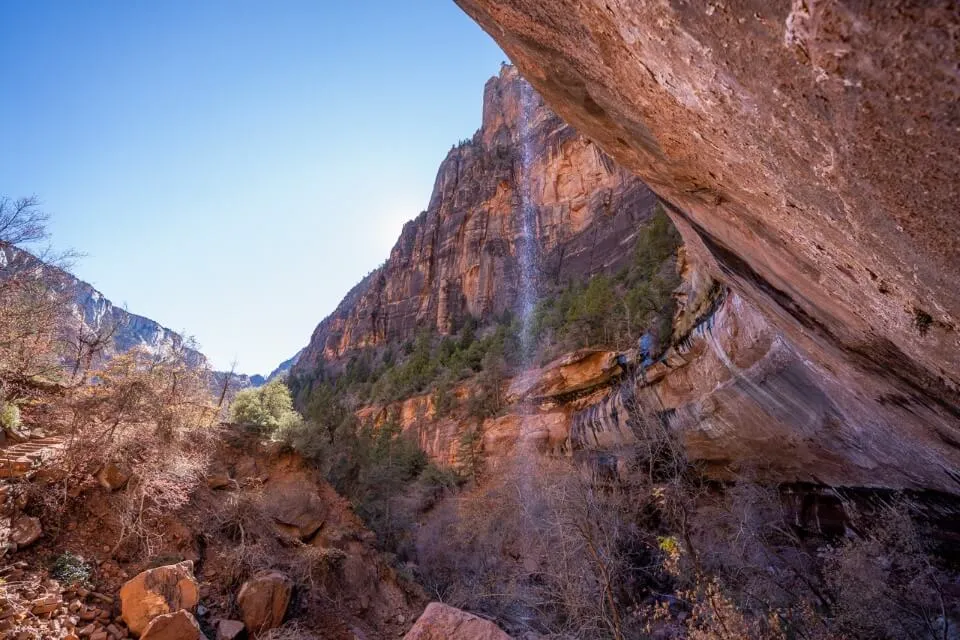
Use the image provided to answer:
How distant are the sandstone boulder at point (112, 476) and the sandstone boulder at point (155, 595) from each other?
2.58 metres

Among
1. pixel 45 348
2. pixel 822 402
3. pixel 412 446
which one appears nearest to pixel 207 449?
pixel 45 348

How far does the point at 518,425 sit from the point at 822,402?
17498mm

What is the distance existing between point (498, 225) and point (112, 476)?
50442 mm

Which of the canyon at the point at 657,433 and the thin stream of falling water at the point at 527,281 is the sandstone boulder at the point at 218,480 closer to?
the canyon at the point at 657,433

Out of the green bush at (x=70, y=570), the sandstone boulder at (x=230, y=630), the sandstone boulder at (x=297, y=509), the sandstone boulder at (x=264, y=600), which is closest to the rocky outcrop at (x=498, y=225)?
the sandstone boulder at (x=297, y=509)

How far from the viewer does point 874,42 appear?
102cm

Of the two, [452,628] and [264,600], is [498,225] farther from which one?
[452,628]

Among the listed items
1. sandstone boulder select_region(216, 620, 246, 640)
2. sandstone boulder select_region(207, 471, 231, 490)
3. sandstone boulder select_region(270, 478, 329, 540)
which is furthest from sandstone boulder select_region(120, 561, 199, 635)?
sandstone boulder select_region(270, 478, 329, 540)

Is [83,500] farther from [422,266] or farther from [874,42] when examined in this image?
[422,266]

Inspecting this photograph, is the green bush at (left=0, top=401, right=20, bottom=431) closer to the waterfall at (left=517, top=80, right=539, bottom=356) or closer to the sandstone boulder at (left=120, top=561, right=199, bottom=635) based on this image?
the sandstone boulder at (left=120, top=561, right=199, bottom=635)

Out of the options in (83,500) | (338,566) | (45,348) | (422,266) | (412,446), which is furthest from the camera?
(422,266)

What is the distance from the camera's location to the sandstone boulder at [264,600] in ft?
23.9

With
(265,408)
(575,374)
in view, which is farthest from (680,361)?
(265,408)

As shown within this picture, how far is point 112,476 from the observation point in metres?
A: 7.61
